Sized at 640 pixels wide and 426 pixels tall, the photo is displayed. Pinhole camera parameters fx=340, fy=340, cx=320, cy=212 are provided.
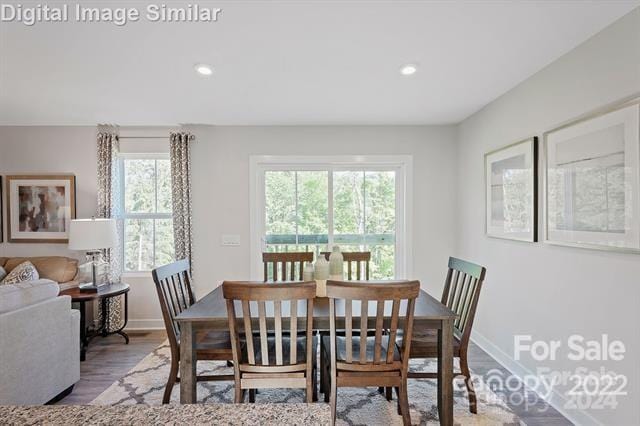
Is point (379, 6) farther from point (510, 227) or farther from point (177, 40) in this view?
point (510, 227)

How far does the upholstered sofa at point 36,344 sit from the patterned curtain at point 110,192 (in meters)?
1.33

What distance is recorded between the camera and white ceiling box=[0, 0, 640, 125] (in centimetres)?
188

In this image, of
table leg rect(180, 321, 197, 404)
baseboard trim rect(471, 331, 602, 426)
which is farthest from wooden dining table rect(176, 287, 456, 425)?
baseboard trim rect(471, 331, 602, 426)

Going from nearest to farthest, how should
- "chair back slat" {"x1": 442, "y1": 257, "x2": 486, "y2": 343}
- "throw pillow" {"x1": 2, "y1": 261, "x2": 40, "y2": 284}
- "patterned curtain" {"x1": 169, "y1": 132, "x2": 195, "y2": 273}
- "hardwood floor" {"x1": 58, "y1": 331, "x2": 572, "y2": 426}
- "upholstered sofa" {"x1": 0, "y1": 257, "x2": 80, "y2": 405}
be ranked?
"upholstered sofa" {"x1": 0, "y1": 257, "x2": 80, "y2": 405} < "chair back slat" {"x1": 442, "y1": 257, "x2": 486, "y2": 343} < "hardwood floor" {"x1": 58, "y1": 331, "x2": 572, "y2": 426} < "throw pillow" {"x1": 2, "y1": 261, "x2": 40, "y2": 284} < "patterned curtain" {"x1": 169, "y1": 132, "x2": 195, "y2": 273}

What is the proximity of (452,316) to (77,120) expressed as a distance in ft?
14.5

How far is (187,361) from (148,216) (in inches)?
107

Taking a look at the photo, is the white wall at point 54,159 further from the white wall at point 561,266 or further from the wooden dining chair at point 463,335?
the white wall at point 561,266

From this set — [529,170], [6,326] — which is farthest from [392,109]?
[6,326]

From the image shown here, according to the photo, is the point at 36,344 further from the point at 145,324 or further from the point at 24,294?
the point at 145,324

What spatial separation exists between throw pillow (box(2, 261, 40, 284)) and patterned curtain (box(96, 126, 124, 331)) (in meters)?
0.65

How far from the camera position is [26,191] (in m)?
4.11

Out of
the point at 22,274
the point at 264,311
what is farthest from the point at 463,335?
the point at 22,274

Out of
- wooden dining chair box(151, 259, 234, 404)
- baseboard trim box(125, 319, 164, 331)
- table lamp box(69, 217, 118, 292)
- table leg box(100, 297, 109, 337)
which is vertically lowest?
baseboard trim box(125, 319, 164, 331)

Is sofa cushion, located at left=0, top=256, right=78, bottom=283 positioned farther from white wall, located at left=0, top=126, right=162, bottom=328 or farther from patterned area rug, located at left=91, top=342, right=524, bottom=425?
patterned area rug, located at left=91, top=342, right=524, bottom=425
